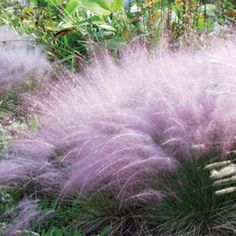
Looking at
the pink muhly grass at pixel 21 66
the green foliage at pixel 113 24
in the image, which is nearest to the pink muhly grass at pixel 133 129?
the green foliage at pixel 113 24

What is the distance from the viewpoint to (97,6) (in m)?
6.01

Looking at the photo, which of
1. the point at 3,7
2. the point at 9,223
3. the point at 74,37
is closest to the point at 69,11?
the point at 74,37

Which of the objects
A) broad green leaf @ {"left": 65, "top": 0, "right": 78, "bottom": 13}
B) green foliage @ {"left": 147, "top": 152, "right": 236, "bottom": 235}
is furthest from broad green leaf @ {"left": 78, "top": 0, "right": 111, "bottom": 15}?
green foliage @ {"left": 147, "top": 152, "right": 236, "bottom": 235}

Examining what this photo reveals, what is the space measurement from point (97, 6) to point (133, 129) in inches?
136

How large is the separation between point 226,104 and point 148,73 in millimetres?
649

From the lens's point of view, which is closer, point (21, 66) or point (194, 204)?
point (194, 204)

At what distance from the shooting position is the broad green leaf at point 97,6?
5915 millimetres

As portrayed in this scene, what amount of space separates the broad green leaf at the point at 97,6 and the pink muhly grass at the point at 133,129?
2.69 m

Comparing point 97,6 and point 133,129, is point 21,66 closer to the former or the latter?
point 97,6

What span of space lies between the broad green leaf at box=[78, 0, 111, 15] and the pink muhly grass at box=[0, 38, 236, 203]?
8.81 feet

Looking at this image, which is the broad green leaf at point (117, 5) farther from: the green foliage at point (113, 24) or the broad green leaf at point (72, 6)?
the broad green leaf at point (72, 6)

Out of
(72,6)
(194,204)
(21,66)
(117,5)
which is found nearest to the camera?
(194,204)

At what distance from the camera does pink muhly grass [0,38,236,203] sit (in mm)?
2654

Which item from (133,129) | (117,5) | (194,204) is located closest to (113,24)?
(117,5)
